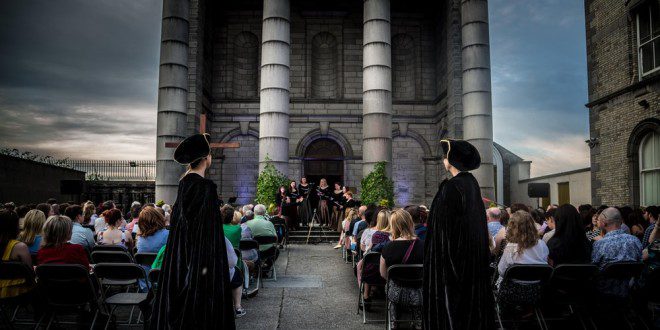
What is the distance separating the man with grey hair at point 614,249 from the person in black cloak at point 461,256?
217 centimetres

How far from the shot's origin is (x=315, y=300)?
7211 millimetres

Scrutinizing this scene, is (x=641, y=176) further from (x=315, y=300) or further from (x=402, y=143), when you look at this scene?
(x=402, y=143)

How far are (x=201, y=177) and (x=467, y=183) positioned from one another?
2.15 m

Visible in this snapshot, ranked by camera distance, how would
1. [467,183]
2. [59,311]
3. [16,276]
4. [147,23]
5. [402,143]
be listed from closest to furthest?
[467,183] → [16,276] → [59,311] → [147,23] → [402,143]

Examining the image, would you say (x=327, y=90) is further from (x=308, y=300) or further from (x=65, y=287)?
(x=65, y=287)

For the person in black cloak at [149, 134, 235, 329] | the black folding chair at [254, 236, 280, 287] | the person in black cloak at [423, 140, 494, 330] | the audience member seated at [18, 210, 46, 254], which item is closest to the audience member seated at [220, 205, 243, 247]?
the black folding chair at [254, 236, 280, 287]

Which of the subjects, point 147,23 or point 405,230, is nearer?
point 405,230

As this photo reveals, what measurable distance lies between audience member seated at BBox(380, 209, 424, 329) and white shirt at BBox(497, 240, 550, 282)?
1.01 m

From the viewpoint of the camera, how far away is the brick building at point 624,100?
12345 millimetres

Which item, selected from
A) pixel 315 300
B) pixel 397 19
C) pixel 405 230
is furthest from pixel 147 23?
pixel 405 230

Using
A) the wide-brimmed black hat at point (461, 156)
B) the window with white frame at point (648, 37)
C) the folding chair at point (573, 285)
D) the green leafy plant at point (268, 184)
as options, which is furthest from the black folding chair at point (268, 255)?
the window with white frame at point (648, 37)

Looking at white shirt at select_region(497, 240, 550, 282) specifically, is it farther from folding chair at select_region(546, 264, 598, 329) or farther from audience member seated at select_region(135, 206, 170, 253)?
audience member seated at select_region(135, 206, 170, 253)

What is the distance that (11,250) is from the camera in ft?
15.8

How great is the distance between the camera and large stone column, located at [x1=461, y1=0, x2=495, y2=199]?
18062 mm
